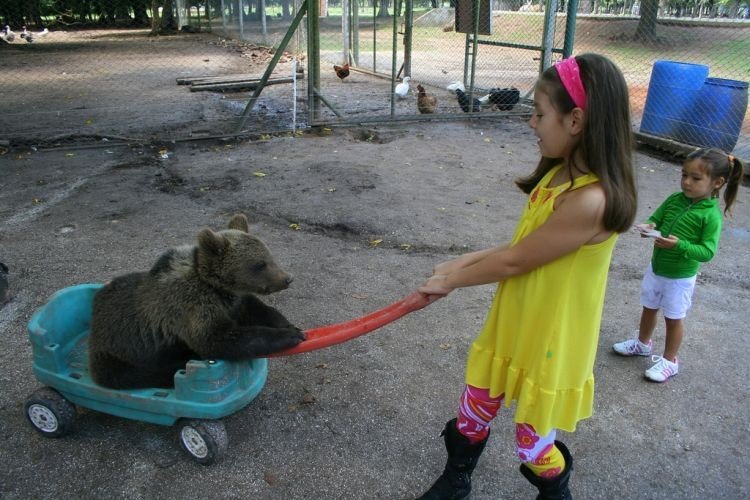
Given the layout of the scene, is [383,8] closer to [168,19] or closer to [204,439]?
[168,19]

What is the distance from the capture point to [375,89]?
14.6 m

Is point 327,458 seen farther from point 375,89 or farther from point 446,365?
point 375,89

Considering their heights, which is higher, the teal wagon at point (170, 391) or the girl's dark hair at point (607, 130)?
the girl's dark hair at point (607, 130)

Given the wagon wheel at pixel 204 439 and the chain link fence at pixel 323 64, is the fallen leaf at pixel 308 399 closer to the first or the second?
the wagon wheel at pixel 204 439

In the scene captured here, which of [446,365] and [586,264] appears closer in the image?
[586,264]

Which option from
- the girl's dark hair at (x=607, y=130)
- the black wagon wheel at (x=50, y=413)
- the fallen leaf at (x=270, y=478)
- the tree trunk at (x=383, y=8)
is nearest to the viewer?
the girl's dark hair at (x=607, y=130)

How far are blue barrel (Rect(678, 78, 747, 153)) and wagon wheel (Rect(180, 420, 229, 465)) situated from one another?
8.56 meters

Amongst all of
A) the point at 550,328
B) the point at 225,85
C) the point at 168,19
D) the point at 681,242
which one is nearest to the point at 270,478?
the point at 550,328

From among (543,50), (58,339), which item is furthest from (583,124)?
(543,50)

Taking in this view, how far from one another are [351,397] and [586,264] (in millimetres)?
1806

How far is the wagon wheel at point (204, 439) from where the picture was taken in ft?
9.19

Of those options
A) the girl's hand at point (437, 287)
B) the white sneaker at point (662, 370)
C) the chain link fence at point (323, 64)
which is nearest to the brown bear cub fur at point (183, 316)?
the girl's hand at point (437, 287)

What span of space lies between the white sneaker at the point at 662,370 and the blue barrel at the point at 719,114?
6286mm

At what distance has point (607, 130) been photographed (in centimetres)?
192
